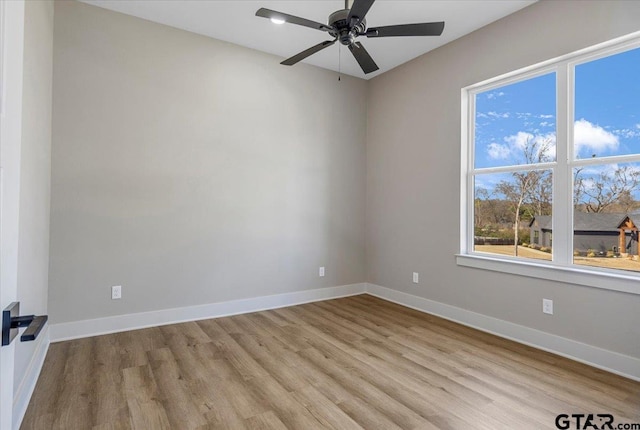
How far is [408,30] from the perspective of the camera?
2.42 m

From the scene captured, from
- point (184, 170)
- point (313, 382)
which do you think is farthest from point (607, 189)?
point (184, 170)

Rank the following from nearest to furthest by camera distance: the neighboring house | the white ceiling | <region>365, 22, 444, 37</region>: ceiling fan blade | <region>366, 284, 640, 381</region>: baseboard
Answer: <region>365, 22, 444, 37</region>: ceiling fan blade, <region>366, 284, 640, 381</region>: baseboard, the neighboring house, the white ceiling

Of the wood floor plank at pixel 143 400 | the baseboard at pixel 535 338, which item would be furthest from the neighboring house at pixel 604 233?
the wood floor plank at pixel 143 400

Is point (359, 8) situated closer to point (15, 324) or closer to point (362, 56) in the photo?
point (362, 56)

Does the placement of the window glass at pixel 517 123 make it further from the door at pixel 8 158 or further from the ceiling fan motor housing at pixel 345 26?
the door at pixel 8 158

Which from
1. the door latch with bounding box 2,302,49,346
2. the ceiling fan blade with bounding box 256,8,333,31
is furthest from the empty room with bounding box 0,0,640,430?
the door latch with bounding box 2,302,49,346

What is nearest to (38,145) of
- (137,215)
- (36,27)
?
(36,27)

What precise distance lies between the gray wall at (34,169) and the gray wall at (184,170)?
7.9 inches

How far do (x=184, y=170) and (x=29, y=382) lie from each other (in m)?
2.16

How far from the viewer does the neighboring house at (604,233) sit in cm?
263

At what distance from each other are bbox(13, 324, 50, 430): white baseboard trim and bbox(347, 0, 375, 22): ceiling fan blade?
9.77ft

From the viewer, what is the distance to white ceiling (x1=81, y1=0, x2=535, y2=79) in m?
3.09

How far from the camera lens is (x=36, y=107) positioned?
7.82ft

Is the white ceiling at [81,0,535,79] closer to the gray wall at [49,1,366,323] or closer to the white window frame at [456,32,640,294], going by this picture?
the gray wall at [49,1,366,323]
